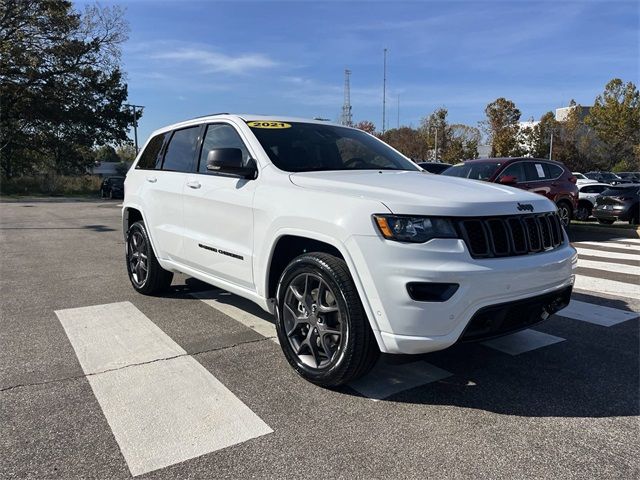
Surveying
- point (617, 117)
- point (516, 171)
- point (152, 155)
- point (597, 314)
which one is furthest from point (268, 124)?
point (617, 117)

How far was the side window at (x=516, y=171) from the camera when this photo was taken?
11.0 meters

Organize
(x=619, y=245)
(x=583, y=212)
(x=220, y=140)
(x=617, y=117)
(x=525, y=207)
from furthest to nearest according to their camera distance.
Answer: (x=617, y=117) → (x=583, y=212) → (x=619, y=245) → (x=220, y=140) → (x=525, y=207)

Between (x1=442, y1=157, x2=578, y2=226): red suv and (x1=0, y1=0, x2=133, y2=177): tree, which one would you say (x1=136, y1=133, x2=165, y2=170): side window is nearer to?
(x1=442, y1=157, x2=578, y2=226): red suv

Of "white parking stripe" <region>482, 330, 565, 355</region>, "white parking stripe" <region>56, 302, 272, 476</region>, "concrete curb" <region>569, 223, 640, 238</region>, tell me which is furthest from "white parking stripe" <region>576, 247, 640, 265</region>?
"white parking stripe" <region>56, 302, 272, 476</region>

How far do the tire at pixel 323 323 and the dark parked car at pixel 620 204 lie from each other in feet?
50.4

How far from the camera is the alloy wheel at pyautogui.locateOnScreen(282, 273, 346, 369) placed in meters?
3.35

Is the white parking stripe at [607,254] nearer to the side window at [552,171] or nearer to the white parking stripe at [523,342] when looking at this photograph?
the side window at [552,171]

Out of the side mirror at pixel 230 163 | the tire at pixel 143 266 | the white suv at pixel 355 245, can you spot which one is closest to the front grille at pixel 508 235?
the white suv at pixel 355 245

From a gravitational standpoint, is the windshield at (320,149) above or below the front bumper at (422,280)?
above

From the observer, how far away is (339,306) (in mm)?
3205

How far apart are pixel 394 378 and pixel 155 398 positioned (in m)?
1.61

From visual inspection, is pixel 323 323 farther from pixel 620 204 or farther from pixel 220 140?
pixel 620 204

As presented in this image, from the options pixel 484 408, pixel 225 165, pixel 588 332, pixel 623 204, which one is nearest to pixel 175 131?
pixel 225 165

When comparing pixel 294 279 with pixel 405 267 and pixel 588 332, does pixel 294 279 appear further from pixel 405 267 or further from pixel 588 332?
pixel 588 332
